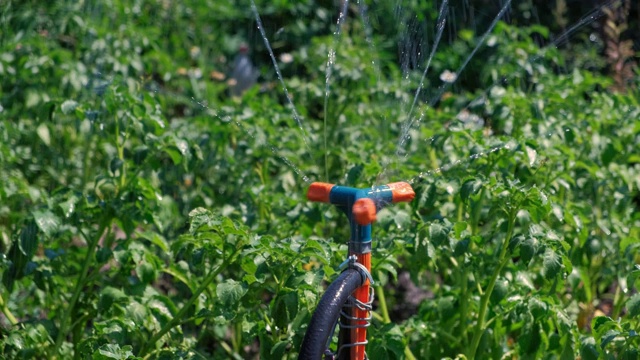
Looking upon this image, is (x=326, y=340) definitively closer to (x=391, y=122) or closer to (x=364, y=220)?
(x=364, y=220)

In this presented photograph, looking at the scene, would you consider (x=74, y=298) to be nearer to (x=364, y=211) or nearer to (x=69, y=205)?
(x=69, y=205)

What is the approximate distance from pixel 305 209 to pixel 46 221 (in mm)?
677

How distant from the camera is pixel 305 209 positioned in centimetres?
264

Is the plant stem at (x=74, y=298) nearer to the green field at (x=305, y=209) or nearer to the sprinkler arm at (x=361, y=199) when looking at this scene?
the green field at (x=305, y=209)

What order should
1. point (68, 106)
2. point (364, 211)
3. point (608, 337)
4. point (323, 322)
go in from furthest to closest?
point (68, 106)
point (608, 337)
point (364, 211)
point (323, 322)

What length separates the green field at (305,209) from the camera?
2.16 metres

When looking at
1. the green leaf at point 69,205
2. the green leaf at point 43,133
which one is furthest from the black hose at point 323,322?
the green leaf at point 43,133

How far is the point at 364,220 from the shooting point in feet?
5.93

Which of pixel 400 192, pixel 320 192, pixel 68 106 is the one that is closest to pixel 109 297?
pixel 68 106

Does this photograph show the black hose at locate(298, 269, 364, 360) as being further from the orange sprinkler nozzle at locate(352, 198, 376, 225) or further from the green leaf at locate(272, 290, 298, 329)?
the green leaf at locate(272, 290, 298, 329)

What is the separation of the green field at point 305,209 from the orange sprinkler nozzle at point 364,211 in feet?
0.62

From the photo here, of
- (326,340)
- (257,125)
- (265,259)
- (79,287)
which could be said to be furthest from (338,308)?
(257,125)

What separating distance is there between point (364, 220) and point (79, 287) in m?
0.93

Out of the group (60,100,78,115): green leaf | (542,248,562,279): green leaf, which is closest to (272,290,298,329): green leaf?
(542,248,562,279): green leaf
